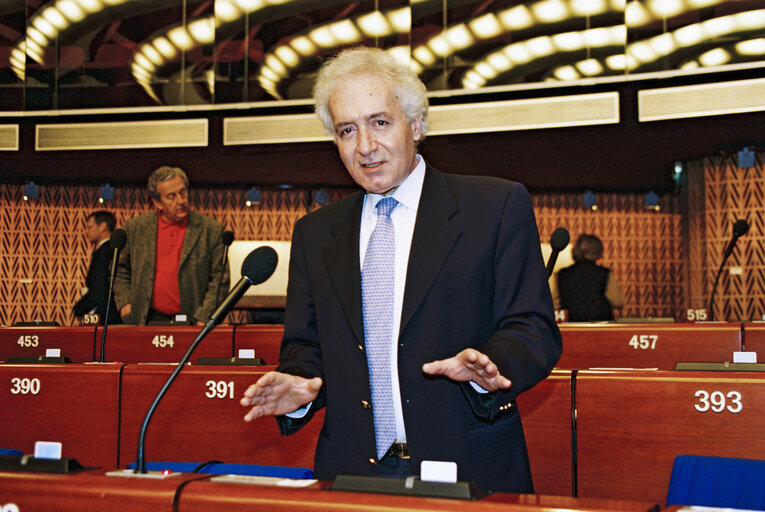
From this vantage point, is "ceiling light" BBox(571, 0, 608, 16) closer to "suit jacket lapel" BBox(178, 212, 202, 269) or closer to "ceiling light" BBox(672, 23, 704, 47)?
"ceiling light" BBox(672, 23, 704, 47)

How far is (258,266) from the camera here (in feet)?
5.49

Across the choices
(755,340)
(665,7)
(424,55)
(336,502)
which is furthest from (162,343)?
(665,7)

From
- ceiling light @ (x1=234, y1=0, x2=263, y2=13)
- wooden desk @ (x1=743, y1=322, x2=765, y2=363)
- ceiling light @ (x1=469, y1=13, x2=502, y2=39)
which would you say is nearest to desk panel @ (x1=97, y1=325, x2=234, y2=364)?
wooden desk @ (x1=743, y1=322, x2=765, y2=363)

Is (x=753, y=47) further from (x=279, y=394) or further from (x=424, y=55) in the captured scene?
(x=279, y=394)

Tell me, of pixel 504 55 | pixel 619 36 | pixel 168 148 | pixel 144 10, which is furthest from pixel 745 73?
pixel 144 10

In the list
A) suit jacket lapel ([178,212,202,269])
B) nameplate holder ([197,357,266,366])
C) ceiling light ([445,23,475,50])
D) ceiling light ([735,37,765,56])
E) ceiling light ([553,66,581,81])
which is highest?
ceiling light ([445,23,475,50])

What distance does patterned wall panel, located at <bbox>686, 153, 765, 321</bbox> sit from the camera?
30.7 ft

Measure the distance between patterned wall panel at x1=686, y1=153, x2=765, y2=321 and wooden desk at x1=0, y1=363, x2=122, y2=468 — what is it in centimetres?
834

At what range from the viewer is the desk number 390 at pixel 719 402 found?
7.55 feet

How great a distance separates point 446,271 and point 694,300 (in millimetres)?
9495

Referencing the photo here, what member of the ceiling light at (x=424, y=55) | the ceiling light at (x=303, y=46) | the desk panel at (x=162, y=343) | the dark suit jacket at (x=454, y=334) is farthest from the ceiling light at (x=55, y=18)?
the dark suit jacket at (x=454, y=334)

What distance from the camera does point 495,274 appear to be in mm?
1574

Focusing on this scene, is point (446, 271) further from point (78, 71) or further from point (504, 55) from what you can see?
point (78, 71)

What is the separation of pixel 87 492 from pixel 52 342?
3787 millimetres
